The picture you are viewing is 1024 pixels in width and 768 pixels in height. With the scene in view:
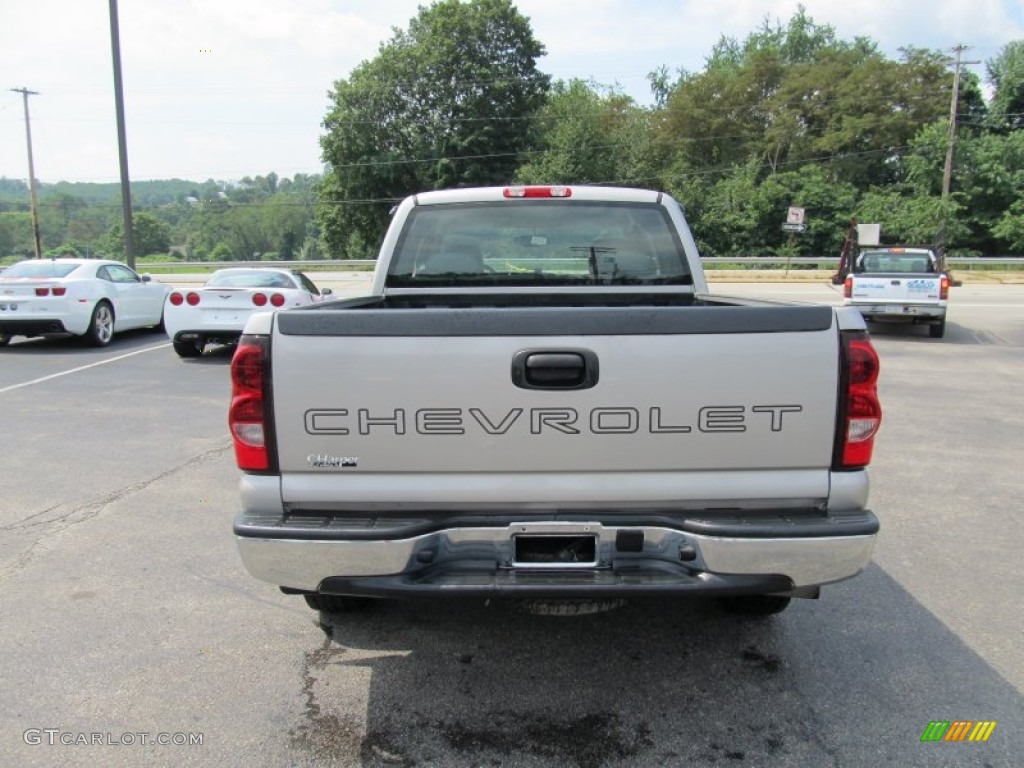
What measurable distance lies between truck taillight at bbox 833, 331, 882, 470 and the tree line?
4335 cm

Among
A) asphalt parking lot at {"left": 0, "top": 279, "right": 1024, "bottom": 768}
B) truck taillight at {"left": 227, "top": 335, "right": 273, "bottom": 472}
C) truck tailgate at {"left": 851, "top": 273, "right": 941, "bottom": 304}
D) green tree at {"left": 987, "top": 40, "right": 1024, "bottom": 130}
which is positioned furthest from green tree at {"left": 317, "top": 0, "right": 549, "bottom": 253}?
truck taillight at {"left": 227, "top": 335, "right": 273, "bottom": 472}

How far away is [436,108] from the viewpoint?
52.0 m

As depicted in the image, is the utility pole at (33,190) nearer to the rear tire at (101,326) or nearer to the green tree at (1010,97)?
the rear tire at (101,326)

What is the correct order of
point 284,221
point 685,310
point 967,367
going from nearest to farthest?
point 685,310 → point 967,367 → point 284,221

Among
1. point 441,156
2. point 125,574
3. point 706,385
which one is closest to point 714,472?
point 706,385

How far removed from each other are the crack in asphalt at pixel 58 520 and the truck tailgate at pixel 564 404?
2.71 meters

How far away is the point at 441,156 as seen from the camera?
169ft

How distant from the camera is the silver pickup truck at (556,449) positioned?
2586 millimetres

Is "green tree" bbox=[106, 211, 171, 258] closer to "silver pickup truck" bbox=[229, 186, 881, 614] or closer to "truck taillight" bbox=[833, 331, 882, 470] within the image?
"silver pickup truck" bbox=[229, 186, 881, 614]

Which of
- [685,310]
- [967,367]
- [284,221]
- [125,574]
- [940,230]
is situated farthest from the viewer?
[284,221]

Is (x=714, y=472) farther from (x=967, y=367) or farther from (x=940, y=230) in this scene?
(x=940, y=230)

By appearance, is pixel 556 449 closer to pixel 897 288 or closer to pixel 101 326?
pixel 101 326

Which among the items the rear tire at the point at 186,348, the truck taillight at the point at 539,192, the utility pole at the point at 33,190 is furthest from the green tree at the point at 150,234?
the truck taillight at the point at 539,192

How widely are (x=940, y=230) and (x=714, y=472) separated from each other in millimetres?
42273
